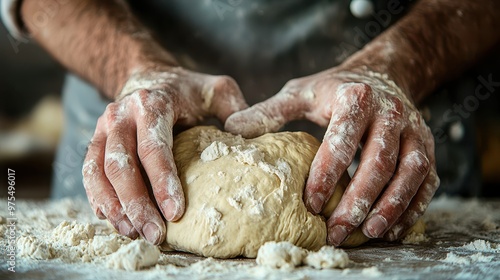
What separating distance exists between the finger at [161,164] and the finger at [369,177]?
38 centimetres

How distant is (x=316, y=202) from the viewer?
1.28 m

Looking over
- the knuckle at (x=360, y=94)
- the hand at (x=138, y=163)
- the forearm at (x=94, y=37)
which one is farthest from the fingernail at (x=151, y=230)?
the forearm at (x=94, y=37)

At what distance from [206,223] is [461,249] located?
65 cm

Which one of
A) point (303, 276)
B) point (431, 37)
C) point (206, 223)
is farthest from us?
point (431, 37)

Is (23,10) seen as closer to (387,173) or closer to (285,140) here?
(285,140)

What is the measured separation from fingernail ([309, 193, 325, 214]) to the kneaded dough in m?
0.02

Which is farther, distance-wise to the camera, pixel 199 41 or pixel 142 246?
pixel 199 41

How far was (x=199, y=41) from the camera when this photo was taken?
211 cm

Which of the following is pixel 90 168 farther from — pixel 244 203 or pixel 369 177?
pixel 369 177

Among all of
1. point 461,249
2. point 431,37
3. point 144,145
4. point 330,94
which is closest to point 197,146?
point 144,145

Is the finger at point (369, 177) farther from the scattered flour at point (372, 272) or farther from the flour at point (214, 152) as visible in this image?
the flour at point (214, 152)

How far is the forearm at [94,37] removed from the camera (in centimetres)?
192

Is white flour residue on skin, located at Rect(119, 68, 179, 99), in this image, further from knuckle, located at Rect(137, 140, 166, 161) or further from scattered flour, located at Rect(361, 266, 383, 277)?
scattered flour, located at Rect(361, 266, 383, 277)

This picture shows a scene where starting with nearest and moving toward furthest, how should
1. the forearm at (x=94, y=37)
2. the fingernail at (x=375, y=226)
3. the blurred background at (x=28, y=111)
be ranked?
1. the fingernail at (x=375, y=226)
2. the forearm at (x=94, y=37)
3. the blurred background at (x=28, y=111)
